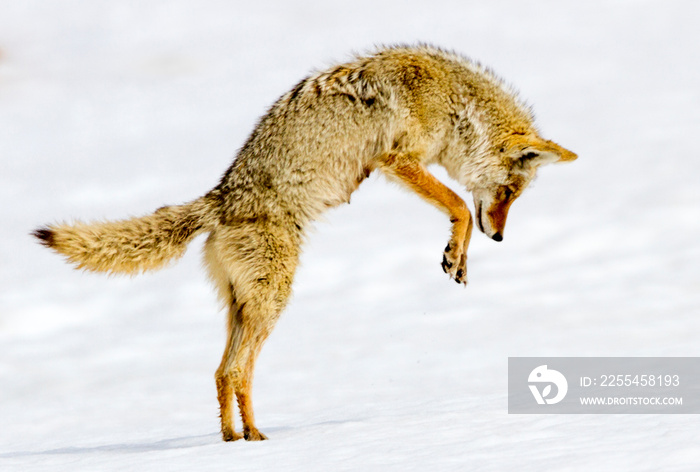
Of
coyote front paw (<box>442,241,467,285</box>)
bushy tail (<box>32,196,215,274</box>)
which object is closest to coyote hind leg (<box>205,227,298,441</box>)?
bushy tail (<box>32,196,215,274</box>)

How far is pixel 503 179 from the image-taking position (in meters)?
7.87

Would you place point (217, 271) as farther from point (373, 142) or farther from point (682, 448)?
point (682, 448)

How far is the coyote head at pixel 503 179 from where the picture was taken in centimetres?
771

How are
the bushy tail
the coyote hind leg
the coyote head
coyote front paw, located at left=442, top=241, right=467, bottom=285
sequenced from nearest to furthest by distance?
the bushy tail < the coyote hind leg < coyote front paw, located at left=442, top=241, right=467, bottom=285 < the coyote head

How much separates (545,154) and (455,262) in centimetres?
120

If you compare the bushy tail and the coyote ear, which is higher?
the coyote ear

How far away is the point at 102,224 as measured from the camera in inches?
273

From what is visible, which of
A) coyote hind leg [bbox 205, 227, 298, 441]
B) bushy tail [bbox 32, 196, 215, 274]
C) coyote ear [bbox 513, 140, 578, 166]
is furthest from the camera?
coyote ear [bbox 513, 140, 578, 166]

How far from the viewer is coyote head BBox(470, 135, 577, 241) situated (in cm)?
771

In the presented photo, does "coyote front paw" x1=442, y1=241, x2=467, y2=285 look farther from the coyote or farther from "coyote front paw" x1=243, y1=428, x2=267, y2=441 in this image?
"coyote front paw" x1=243, y1=428, x2=267, y2=441

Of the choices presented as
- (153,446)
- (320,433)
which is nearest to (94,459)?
(153,446)

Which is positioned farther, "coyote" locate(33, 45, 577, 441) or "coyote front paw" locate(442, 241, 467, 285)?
"coyote front paw" locate(442, 241, 467, 285)

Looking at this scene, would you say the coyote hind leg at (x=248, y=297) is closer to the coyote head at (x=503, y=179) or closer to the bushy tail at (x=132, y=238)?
the bushy tail at (x=132, y=238)

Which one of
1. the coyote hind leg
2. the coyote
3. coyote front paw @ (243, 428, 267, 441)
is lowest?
coyote front paw @ (243, 428, 267, 441)
